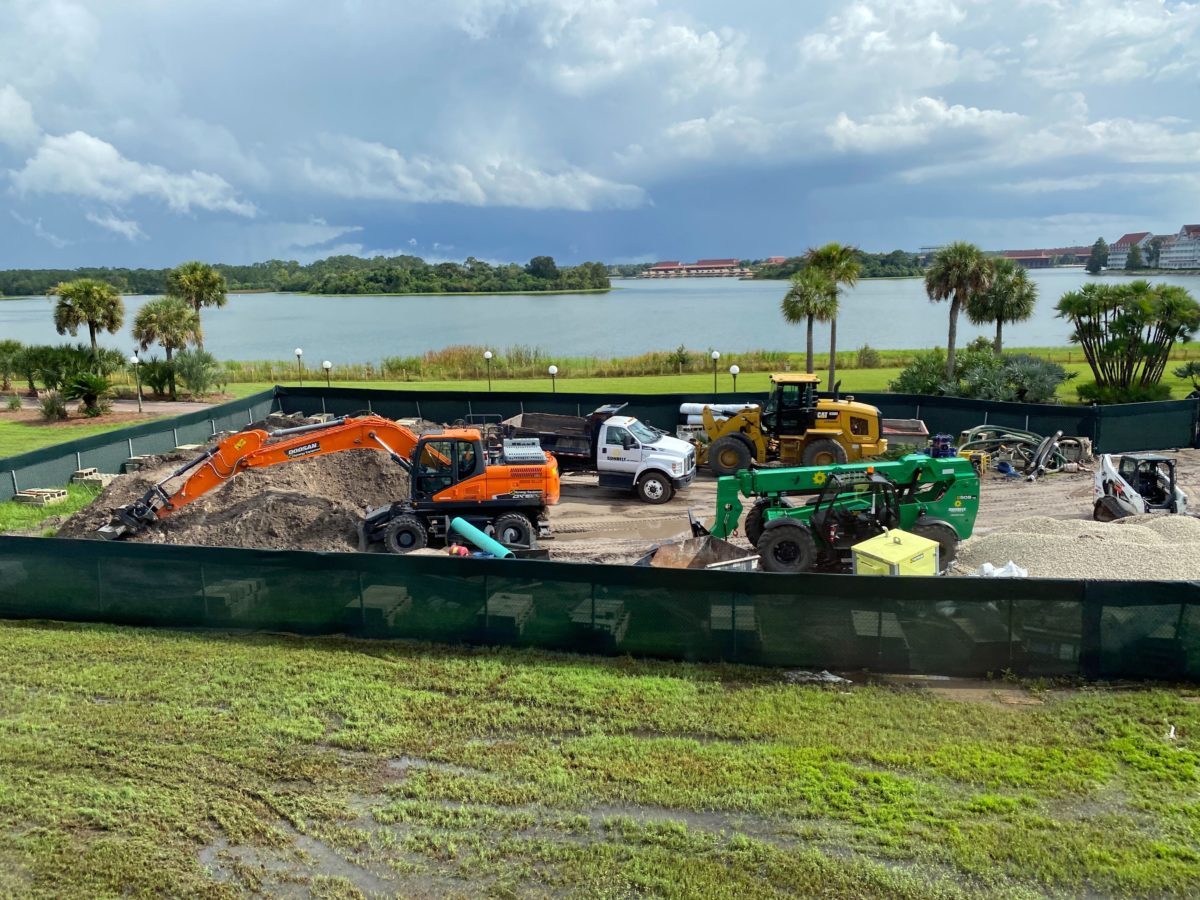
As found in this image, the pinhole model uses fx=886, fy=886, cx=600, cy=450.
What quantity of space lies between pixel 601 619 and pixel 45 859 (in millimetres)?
5641

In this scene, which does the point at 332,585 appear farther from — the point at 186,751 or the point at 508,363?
the point at 508,363

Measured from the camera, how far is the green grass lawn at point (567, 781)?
652cm

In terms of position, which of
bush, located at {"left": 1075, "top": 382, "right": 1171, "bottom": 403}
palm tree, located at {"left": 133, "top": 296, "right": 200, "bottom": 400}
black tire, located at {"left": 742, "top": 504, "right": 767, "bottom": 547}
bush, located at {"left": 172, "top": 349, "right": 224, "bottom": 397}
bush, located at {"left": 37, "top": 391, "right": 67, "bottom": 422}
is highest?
palm tree, located at {"left": 133, "top": 296, "right": 200, "bottom": 400}

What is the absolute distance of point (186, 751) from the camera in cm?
834

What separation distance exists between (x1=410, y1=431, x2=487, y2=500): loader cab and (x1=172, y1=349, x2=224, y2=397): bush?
23.2 m

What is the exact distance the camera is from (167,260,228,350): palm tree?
42.6 metres

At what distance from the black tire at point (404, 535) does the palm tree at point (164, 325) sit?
27379 millimetres

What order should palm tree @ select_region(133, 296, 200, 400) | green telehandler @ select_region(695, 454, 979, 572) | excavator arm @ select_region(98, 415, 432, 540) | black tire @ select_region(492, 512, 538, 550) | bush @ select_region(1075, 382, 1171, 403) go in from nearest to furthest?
1. green telehandler @ select_region(695, 454, 979, 572)
2. black tire @ select_region(492, 512, 538, 550)
3. excavator arm @ select_region(98, 415, 432, 540)
4. bush @ select_region(1075, 382, 1171, 403)
5. palm tree @ select_region(133, 296, 200, 400)

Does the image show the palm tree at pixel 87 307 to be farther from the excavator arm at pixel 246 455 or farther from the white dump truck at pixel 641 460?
the white dump truck at pixel 641 460

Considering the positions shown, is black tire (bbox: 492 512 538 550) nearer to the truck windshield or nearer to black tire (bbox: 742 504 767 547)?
black tire (bbox: 742 504 767 547)

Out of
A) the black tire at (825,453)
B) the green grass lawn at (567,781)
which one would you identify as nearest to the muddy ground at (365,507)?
the black tire at (825,453)

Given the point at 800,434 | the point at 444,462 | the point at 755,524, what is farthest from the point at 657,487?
the point at 444,462

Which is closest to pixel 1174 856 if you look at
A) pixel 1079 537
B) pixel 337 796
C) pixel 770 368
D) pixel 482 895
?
pixel 482 895

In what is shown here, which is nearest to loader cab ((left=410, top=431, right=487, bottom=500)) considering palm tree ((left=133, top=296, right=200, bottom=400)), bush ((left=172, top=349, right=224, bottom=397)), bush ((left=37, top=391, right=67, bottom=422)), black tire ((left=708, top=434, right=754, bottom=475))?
black tire ((left=708, top=434, right=754, bottom=475))
